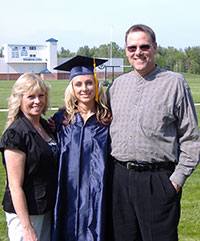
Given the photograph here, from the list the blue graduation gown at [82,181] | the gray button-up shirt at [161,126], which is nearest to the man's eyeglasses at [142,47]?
the gray button-up shirt at [161,126]

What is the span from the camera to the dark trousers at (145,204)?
10.2 feet

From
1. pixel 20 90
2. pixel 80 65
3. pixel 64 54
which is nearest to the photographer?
pixel 20 90

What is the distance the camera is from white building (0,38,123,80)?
251 ft

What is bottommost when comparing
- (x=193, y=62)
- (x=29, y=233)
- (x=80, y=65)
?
(x=29, y=233)

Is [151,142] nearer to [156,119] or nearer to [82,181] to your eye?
[156,119]

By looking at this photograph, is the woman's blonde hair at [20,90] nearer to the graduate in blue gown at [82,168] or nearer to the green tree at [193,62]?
the graduate in blue gown at [82,168]

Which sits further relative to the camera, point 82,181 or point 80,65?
point 80,65

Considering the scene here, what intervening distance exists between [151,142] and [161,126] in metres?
0.15

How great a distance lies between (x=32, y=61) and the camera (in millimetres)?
80125

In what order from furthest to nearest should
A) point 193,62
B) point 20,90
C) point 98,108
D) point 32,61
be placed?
point 193,62, point 32,61, point 98,108, point 20,90

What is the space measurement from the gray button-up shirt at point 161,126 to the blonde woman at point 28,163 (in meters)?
0.61

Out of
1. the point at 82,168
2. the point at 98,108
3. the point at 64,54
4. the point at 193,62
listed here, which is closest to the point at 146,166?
the point at 82,168

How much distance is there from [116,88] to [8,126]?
961 mm

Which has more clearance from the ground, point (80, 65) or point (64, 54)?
point (64, 54)
